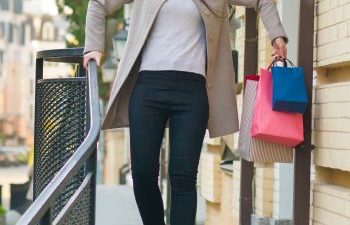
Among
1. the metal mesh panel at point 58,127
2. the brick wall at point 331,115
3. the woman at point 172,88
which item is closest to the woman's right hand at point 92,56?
the woman at point 172,88

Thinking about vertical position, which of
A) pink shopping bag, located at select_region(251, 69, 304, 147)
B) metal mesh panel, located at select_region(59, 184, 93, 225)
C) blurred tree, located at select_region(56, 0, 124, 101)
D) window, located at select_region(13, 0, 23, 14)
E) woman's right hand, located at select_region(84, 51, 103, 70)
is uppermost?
window, located at select_region(13, 0, 23, 14)

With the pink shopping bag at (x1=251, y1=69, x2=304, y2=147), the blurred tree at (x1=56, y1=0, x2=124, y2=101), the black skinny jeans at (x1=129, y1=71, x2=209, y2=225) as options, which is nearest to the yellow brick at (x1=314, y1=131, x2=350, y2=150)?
the pink shopping bag at (x1=251, y1=69, x2=304, y2=147)

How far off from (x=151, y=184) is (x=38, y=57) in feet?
4.16

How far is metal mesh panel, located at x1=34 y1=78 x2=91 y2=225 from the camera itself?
4.21m

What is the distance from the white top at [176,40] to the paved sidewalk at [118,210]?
4.96 metres

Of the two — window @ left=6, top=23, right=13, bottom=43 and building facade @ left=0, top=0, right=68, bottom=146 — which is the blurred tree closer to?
building facade @ left=0, top=0, right=68, bottom=146

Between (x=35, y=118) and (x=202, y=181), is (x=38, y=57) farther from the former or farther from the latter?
(x=202, y=181)

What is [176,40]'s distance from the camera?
391 centimetres

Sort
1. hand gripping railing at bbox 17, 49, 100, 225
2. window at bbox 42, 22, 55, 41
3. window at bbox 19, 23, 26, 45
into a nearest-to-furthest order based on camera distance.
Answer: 1. hand gripping railing at bbox 17, 49, 100, 225
2. window at bbox 19, 23, 26, 45
3. window at bbox 42, 22, 55, 41

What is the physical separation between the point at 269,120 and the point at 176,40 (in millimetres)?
581

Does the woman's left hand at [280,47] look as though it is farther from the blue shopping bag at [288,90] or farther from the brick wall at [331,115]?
the brick wall at [331,115]

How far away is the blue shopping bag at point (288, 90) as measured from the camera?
4.09 m

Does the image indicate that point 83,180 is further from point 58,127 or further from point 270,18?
point 270,18

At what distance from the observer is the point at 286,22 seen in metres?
5.53
